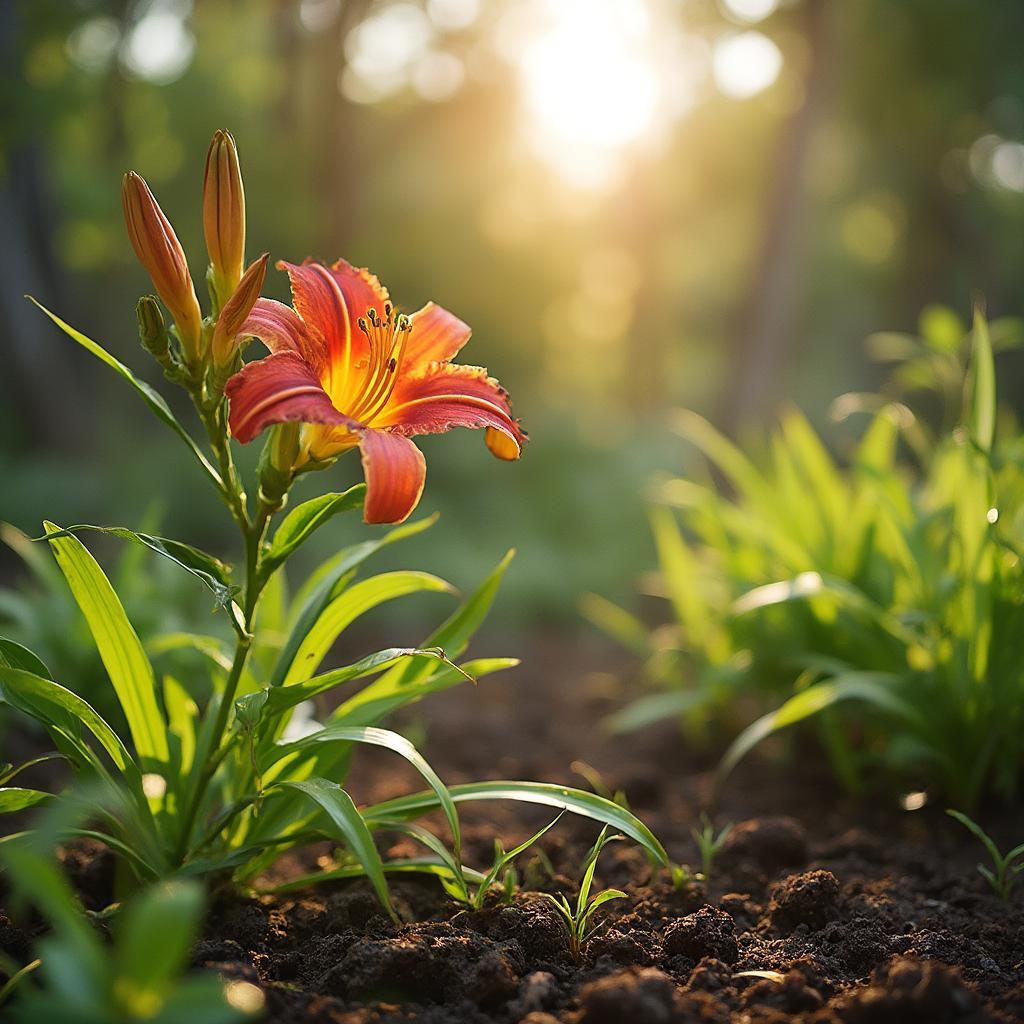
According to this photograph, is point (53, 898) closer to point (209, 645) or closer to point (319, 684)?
point (319, 684)

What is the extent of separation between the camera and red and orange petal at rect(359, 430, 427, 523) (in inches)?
42.6

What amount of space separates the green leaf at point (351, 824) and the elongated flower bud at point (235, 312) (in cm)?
57

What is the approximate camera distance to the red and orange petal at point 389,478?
42.6 inches

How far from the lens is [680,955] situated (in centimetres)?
141

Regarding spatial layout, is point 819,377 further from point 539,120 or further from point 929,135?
point 539,120

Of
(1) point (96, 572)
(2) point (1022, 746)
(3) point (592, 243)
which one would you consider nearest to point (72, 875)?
(1) point (96, 572)

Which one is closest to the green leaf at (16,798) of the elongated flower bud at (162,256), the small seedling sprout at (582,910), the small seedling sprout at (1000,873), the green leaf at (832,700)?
the elongated flower bud at (162,256)

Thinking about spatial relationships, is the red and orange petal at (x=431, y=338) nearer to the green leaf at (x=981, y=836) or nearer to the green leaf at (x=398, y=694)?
the green leaf at (x=398, y=694)

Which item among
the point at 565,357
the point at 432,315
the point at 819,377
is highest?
the point at 432,315

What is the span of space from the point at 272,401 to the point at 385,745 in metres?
0.46

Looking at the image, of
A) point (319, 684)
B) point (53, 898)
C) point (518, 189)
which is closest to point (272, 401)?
point (319, 684)

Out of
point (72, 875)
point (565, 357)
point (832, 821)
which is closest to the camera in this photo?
point (72, 875)

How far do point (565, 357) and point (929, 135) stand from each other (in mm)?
5319

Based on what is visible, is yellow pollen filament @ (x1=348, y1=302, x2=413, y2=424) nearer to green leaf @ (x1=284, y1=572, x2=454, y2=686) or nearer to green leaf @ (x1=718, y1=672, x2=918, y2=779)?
green leaf @ (x1=284, y1=572, x2=454, y2=686)
